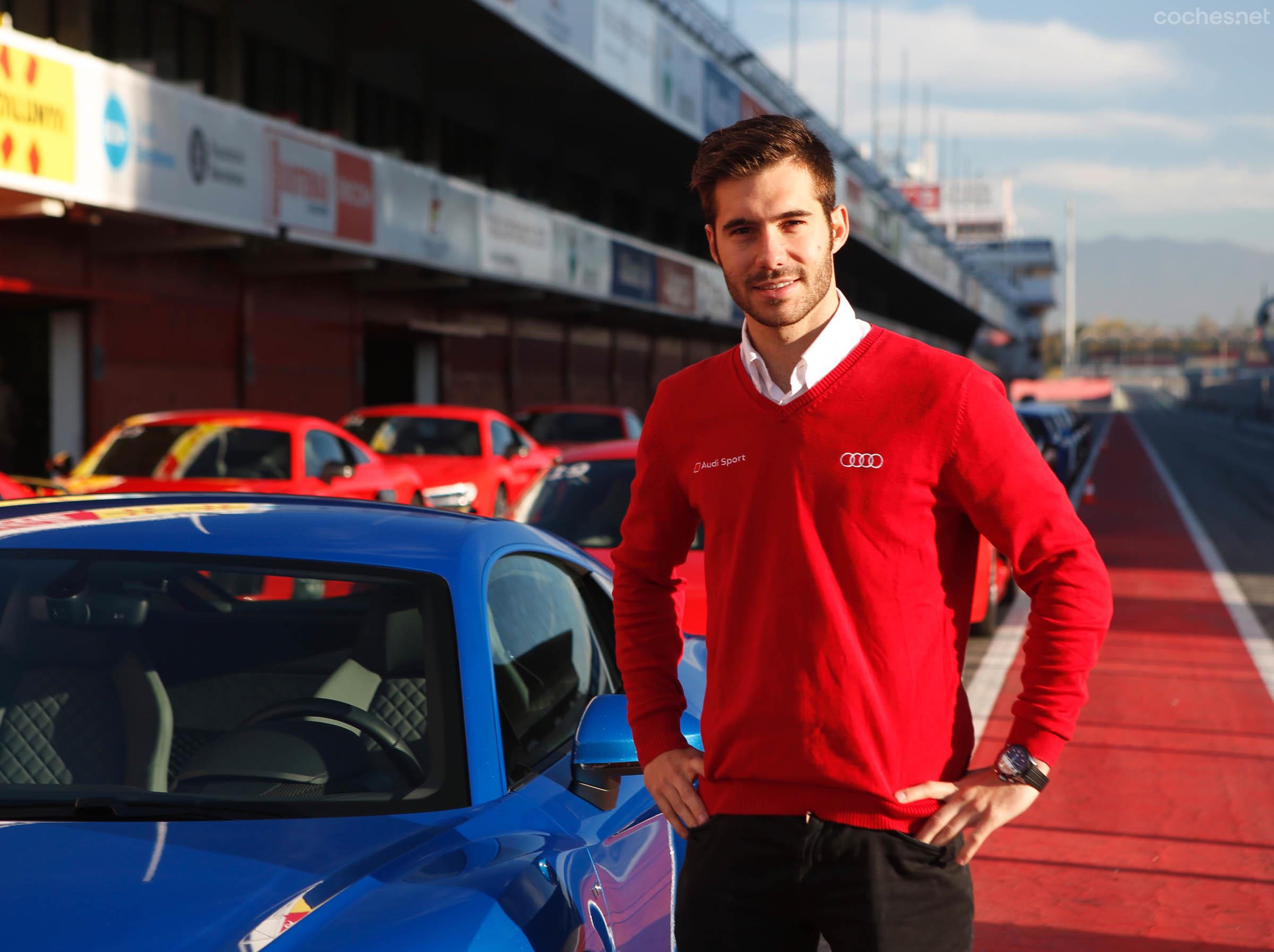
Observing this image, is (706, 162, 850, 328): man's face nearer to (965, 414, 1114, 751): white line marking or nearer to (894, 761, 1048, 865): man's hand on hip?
(894, 761, 1048, 865): man's hand on hip

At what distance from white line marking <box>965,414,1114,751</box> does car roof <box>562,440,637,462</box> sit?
225 cm

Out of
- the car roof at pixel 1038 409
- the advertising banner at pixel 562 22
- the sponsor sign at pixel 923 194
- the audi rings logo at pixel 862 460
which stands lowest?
the car roof at pixel 1038 409

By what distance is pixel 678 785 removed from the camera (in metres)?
2.32

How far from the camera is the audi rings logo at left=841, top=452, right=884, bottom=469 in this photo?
2.14m

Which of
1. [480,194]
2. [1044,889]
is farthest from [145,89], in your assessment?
[1044,889]

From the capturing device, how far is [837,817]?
2119mm

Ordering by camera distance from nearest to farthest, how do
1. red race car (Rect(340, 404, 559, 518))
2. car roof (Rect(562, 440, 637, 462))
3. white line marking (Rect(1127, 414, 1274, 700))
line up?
car roof (Rect(562, 440, 637, 462))
white line marking (Rect(1127, 414, 1274, 700))
red race car (Rect(340, 404, 559, 518))

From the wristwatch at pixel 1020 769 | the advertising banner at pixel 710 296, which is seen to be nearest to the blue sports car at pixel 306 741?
the wristwatch at pixel 1020 769

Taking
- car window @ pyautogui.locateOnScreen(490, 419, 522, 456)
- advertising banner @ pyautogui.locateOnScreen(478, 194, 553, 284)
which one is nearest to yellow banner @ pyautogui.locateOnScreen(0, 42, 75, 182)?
car window @ pyautogui.locateOnScreen(490, 419, 522, 456)

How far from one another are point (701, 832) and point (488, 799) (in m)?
0.57

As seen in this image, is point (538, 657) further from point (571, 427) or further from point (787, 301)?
point (571, 427)

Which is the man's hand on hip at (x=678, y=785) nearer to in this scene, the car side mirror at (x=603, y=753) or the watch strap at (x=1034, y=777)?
the car side mirror at (x=603, y=753)

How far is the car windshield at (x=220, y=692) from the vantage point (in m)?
2.74

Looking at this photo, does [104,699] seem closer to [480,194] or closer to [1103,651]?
[1103,651]
